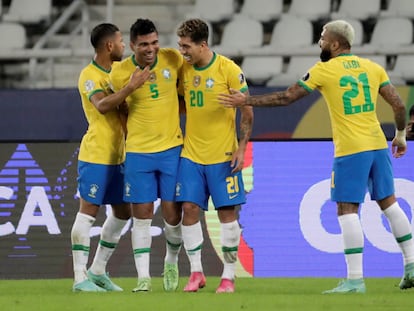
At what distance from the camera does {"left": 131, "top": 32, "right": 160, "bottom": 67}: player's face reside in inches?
359

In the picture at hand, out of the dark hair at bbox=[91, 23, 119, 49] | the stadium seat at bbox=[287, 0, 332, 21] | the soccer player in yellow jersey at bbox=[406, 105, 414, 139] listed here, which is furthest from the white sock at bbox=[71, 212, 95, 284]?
the stadium seat at bbox=[287, 0, 332, 21]

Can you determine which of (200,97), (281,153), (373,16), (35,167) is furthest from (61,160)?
(373,16)

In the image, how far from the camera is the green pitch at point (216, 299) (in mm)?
7949

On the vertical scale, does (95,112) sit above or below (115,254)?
above

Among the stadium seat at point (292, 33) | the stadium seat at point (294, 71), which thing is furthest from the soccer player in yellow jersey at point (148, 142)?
the stadium seat at point (292, 33)

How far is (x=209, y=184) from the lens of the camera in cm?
926

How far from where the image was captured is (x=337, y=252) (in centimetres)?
1141

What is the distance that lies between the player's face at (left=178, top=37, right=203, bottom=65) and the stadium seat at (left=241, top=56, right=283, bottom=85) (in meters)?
6.10

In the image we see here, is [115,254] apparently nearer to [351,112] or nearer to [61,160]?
[61,160]

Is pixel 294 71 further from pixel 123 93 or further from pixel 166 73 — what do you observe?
pixel 123 93

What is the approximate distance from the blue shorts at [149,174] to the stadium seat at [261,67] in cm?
607

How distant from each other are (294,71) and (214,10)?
165cm

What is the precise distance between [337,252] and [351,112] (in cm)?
264

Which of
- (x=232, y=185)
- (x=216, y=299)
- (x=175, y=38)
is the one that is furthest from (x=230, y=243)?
(x=175, y=38)
